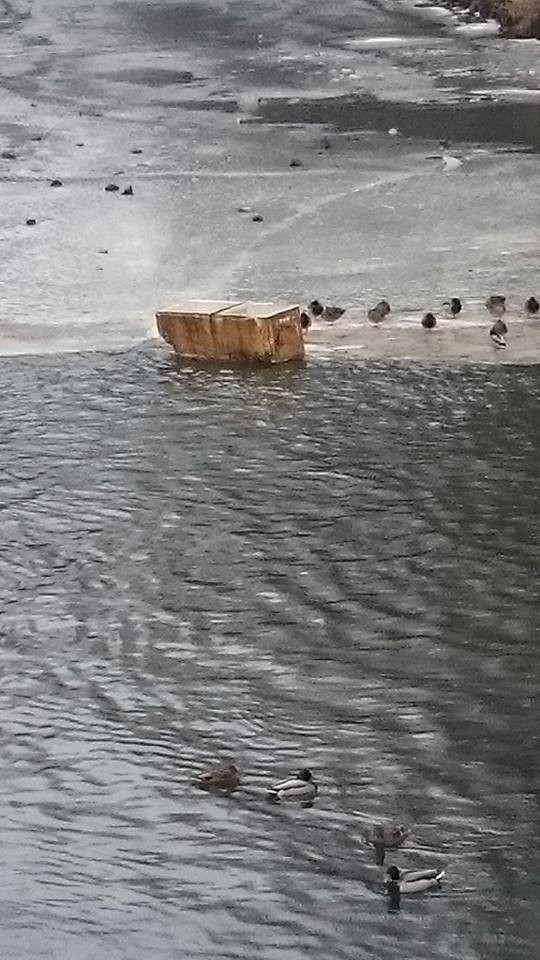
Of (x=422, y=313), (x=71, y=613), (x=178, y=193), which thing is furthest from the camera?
(x=178, y=193)

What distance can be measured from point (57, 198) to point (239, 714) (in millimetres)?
13486

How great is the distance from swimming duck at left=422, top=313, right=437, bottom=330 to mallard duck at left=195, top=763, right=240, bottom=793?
23.7 feet

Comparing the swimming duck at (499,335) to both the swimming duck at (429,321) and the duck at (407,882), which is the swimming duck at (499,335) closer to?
the swimming duck at (429,321)

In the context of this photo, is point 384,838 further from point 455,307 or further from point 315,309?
point 315,309

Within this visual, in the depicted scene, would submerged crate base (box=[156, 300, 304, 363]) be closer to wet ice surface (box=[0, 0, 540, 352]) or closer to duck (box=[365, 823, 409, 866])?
wet ice surface (box=[0, 0, 540, 352])

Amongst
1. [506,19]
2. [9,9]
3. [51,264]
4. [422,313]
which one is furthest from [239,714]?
[9,9]

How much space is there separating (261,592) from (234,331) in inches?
180

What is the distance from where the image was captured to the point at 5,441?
43.6 feet

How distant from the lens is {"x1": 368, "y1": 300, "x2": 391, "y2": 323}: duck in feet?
49.8

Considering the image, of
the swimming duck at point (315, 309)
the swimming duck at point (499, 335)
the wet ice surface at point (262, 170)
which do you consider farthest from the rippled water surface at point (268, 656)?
the wet ice surface at point (262, 170)

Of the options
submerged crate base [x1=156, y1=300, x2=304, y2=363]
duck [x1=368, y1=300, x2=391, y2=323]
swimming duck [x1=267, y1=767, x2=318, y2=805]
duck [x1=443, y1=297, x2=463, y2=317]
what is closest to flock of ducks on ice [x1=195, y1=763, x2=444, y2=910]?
swimming duck [x1=267, y1=767, x2=318, y2=805]

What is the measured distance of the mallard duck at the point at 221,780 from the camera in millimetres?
8398

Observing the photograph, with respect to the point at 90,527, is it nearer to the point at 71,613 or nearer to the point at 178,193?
the point at 71,613

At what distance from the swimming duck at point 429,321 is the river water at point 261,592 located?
82 centimetres
